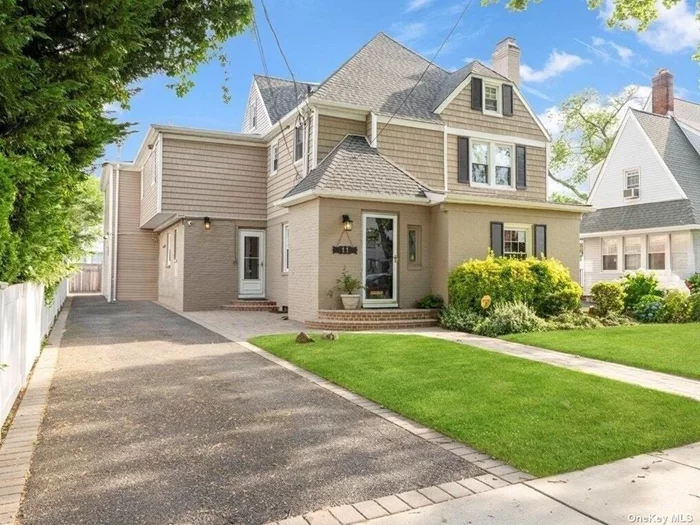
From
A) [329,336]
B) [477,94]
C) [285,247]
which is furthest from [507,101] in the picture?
[329,336]

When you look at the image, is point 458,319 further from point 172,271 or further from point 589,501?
point 172,271

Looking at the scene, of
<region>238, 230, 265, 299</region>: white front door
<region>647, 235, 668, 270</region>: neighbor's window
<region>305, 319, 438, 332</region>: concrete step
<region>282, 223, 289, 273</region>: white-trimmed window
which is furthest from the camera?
<region>647, 235, 668, 270</region>: neighbor's window

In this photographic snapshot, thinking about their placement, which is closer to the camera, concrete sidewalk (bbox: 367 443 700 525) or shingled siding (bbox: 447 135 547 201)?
concrete sidewalk (bbox: 367 443 700 525)

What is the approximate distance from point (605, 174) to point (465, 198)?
13.6 m

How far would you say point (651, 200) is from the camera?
2095 cm

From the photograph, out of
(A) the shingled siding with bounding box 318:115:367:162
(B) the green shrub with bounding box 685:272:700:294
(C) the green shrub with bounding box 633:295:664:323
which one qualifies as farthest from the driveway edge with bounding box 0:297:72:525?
(B) the green shrub with bounding box 685:272:700:294

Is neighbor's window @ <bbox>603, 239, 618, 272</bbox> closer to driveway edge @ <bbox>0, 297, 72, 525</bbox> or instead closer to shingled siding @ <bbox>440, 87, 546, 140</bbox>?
shingled siding @ <bbox>440, 87, 546, 140</bbox>

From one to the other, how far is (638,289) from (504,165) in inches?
217

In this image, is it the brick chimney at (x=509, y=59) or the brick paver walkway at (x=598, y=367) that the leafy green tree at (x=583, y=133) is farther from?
the brick paver walkway at (x=598, y=367)

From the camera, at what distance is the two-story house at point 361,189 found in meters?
13.1

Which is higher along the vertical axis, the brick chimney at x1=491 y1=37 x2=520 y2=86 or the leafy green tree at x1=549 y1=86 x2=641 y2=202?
the leafy green tree at x1=549 y1=86 x2=641 y2=202

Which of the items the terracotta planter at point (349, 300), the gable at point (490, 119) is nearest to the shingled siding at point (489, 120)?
the gable at point (490, 119)

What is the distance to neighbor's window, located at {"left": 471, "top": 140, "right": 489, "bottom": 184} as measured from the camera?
16312 millimetres

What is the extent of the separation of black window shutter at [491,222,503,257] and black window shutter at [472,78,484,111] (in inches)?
181
